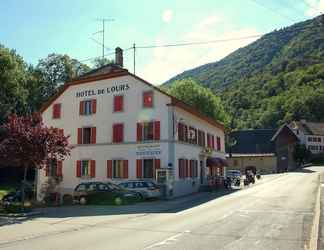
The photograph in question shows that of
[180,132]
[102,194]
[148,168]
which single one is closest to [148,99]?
[180,132]

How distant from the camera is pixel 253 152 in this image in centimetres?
8825

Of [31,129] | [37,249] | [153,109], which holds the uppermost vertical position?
[153,109]

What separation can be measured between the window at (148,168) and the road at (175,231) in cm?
1116

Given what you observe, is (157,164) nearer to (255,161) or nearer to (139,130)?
(139,130)

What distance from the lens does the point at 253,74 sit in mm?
143250

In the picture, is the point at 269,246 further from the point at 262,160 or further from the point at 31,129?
the point at 262,160

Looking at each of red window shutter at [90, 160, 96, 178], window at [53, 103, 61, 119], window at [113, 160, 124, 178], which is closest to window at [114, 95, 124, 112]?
window at [113, 160, 124, 178]

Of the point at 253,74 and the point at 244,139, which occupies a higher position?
the point at 253,74

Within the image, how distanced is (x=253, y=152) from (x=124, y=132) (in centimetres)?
5890

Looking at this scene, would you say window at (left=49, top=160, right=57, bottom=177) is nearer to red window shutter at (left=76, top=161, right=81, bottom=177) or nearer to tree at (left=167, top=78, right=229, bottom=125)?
red window shutter at (left=76, top=161, right=81, bottom=177)

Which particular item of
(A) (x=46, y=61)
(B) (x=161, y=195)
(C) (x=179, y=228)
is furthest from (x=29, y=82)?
(C) (x=179, y=228)

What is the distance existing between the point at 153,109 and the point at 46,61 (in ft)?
102

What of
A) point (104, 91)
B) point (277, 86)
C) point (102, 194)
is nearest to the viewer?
point (102, 194)

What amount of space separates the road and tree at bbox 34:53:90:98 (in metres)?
40.7
